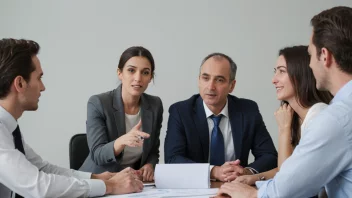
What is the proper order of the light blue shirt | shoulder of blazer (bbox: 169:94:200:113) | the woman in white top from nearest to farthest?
the light blue shirt → the woman in white top → shoulder of blazer (bbox: 169:94:200:113)

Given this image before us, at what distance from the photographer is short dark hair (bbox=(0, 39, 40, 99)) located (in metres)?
1.85

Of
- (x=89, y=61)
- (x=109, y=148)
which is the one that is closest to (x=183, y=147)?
(x=109, y=148)

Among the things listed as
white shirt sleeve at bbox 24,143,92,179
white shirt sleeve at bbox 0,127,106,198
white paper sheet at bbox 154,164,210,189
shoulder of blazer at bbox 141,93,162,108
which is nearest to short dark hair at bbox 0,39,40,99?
white shirt sleeve at bbox 0,127,106,198

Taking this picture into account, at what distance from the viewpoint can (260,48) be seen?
13.9ft

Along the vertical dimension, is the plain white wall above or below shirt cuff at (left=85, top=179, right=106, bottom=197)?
above

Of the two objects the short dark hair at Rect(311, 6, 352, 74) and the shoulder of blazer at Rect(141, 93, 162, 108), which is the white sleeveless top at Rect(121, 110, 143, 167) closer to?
the shoulder of blazer at Rect(141, 93, 162, 108)

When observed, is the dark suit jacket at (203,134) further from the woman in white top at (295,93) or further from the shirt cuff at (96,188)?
the shirt cuff at (96,188)

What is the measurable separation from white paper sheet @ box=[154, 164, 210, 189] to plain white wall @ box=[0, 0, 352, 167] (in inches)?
78.3

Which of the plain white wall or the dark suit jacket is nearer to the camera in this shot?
the dark suit jacket

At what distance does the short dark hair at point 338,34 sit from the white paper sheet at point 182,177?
0.83m

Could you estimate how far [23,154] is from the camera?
178 cm

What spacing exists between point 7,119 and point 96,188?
459mm

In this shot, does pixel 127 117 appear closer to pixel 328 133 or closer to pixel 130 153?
pixel 130 153

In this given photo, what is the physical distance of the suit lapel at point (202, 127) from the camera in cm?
277
